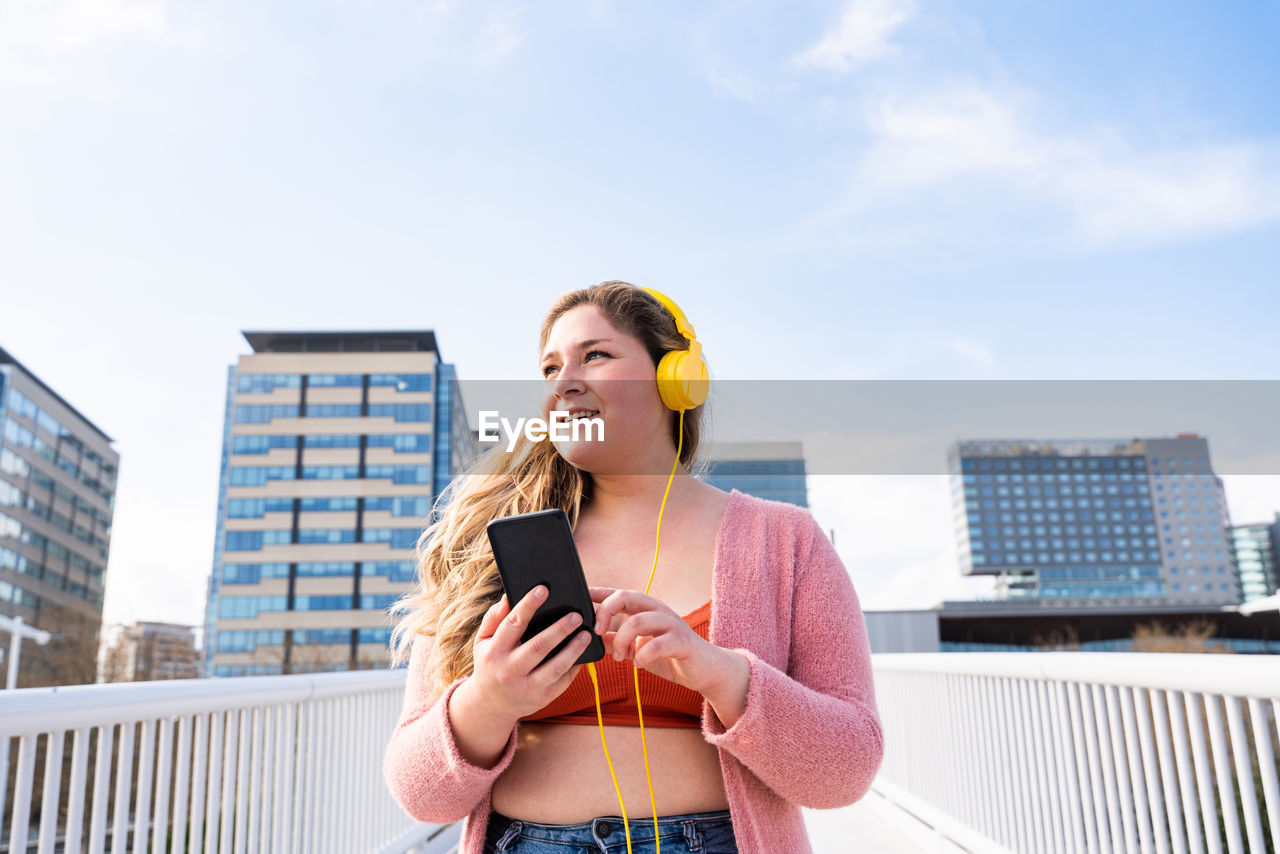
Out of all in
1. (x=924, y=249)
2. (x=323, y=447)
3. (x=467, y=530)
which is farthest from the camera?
(x=323, y=447)

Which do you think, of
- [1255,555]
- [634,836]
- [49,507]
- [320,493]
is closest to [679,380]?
[634,836]

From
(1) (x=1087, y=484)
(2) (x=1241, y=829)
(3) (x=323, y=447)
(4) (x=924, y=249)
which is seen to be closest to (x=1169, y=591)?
(1) (x=1087, y=484)

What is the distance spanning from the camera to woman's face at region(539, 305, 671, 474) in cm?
135

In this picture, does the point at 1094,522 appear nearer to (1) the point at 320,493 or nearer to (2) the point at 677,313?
(1) the point at 320,493

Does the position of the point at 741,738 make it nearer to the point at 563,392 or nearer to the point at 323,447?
the point at 563,392

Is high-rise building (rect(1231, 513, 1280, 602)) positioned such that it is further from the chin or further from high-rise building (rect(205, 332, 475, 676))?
the chin

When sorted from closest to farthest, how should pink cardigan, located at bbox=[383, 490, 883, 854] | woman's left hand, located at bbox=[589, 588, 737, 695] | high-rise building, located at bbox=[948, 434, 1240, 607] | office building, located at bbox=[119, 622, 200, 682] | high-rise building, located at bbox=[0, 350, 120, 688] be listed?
woman's left hand, located at bbox=[589, 588, 737, 695] → pink cardigan, located at bbox=[383, 490, 883, 854] → office building, located at bbox=[119, 622, 200, 682] → high-rise building, located at bbox=[0, 350, 120, 688] → high-rise building, located at bbox=[948, 434, 1240, 607]

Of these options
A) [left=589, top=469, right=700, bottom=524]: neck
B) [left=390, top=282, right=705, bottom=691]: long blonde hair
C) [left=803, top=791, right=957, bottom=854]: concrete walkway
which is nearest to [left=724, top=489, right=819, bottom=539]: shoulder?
[left=589, top=469, right=700, bottom=524]: neck

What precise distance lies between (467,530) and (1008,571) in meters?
141

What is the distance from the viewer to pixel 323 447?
6531cm

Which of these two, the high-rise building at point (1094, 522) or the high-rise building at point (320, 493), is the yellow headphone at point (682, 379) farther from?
the high-rise building at point (1094, 522)

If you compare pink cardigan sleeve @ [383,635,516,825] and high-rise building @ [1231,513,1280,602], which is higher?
high-rise building @ [1231,513,1280,602]

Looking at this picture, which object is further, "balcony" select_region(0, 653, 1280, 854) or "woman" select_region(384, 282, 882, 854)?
"balcony" select_region(0, 653, 1280, 854)

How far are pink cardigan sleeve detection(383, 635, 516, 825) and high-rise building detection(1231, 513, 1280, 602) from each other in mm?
148521
